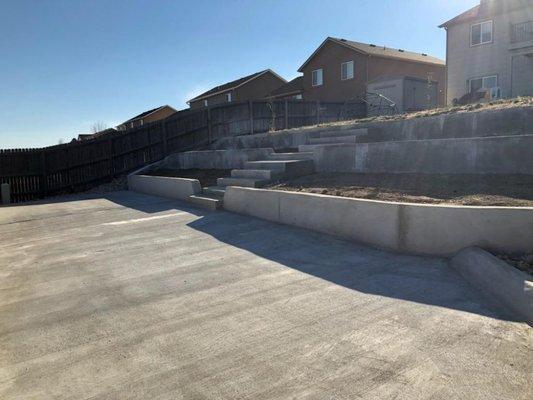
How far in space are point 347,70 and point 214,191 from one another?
77.5 feet

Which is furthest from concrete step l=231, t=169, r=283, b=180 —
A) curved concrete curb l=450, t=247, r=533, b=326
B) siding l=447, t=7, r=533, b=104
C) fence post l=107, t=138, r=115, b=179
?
siding l=447, t=7, r=533, b=104

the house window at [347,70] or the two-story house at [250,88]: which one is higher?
the two-story house at [250,88]

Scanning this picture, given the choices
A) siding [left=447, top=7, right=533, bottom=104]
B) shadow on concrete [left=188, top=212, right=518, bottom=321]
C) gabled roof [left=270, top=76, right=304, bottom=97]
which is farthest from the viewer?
gabled roof [left=270, top=76, right=304, bottom=97]

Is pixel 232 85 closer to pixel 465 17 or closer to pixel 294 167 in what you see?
pixel 465 17

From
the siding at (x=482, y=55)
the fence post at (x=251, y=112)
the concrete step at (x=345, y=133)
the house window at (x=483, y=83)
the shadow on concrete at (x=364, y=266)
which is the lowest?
the shadow on concrete at (x=364, y=266)

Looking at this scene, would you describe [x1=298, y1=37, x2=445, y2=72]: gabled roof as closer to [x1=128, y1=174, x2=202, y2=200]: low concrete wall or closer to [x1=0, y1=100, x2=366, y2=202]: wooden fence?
[x1=0, y1=100, x2=366, y2=202]: wooden fence

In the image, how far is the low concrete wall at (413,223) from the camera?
4340 millimetres

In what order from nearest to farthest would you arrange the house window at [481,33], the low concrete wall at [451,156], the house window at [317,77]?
the low concrete wall at [451,156] → the house window at [481,33] → the house window at [317,77]

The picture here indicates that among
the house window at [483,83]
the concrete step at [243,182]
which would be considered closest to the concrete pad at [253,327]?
the concrete step at [243,182]

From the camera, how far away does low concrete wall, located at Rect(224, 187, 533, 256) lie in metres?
4.34

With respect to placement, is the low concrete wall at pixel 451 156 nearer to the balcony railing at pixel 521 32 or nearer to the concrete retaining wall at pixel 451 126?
the concrete retaining wall at pixel 451 126

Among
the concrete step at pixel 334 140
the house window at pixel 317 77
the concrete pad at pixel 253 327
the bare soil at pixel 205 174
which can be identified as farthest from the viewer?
the house window at pixel 317 77

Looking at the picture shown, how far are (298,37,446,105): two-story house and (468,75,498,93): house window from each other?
3.70 m

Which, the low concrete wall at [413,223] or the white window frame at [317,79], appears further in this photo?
the white window frame at [317,79]
